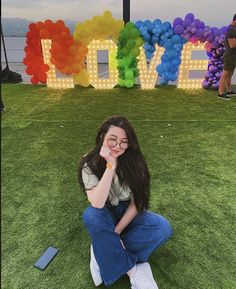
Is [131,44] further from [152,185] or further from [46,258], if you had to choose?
[46,258]

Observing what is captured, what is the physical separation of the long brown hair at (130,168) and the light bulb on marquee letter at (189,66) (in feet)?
14.8

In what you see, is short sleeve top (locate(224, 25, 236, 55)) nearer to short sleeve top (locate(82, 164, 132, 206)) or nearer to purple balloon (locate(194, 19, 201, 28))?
purple balloon (locate(194, 19, 201, 28))

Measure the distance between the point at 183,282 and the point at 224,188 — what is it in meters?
1.14

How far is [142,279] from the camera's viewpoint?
70.0 inches

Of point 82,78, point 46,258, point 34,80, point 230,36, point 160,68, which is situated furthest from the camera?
point 34,80

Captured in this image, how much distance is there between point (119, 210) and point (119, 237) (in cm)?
19

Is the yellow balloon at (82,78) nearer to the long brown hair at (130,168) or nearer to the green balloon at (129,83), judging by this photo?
the green balloon at (129,83)

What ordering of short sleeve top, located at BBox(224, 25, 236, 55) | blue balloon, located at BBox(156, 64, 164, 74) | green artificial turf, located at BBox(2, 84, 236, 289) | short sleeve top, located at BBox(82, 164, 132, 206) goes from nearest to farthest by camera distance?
1. short sleeve top, located at BBox(82, 164, 132, 206)
2. green artificial turf, located at BBox(2, 84, 236, 289)
3. short sleeve top, located at BBox(224, 25, 236, 55)
4. blue balloon, located at BBox(156, 64, 164, 74)

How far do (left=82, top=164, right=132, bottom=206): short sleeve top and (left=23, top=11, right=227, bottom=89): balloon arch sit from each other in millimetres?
4299

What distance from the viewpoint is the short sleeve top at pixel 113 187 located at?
5.62ft

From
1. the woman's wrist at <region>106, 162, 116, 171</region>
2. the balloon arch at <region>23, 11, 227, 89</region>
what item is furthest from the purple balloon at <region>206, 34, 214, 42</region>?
the woman's wrist at <region>106, 162, 116, 171</region>

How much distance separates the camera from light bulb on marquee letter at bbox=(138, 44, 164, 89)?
5.88m

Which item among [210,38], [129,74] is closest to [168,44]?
[210,38]

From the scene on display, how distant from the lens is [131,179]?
178 cm
